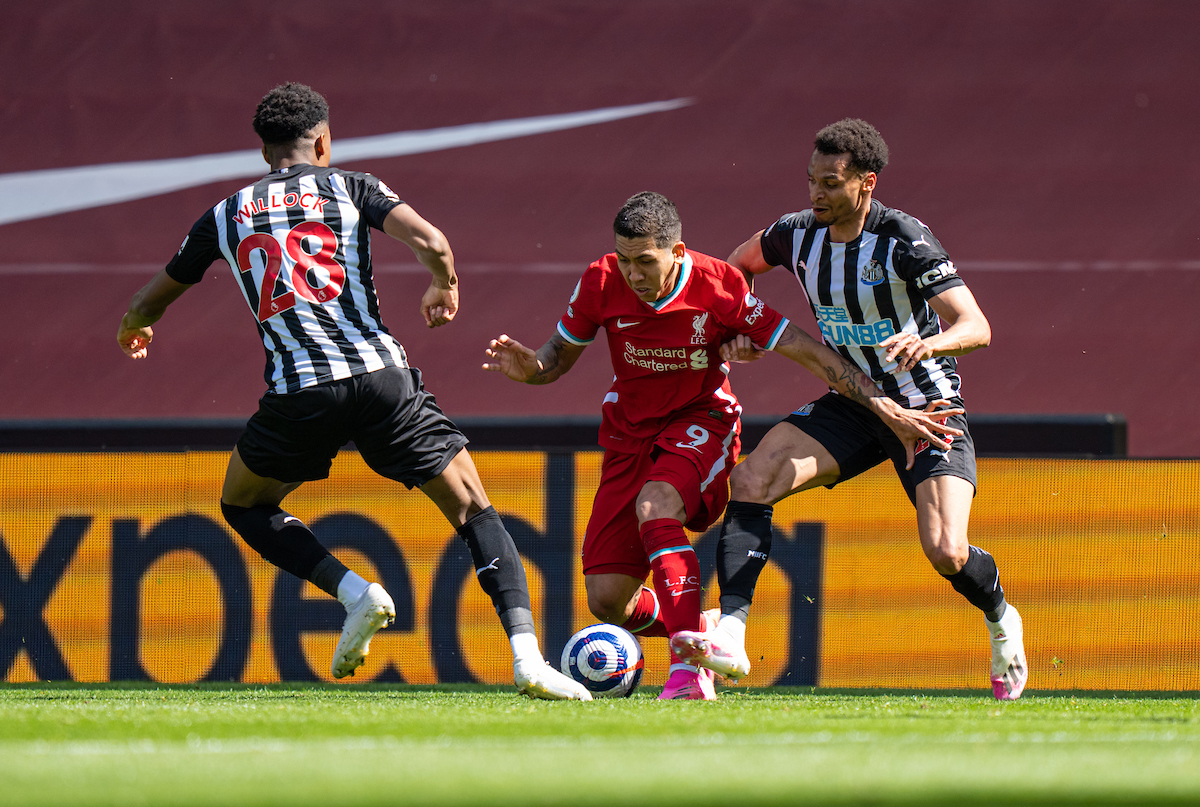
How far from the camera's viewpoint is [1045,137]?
31.5 feet

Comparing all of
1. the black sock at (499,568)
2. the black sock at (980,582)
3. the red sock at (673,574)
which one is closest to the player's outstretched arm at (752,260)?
the red sock at (673,574)

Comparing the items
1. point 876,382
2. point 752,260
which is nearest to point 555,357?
point 752,260

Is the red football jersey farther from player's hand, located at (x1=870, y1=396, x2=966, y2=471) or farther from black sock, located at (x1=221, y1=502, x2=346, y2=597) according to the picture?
black sock, located at (x1=221, y1=502, x2=346, y2=597)

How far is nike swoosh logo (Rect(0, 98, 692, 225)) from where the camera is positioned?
9641mm

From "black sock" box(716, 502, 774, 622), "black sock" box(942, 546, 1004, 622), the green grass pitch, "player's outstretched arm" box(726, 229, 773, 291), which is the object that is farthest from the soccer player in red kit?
the green grass pitch

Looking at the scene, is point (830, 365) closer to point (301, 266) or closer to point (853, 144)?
point (853, 144)

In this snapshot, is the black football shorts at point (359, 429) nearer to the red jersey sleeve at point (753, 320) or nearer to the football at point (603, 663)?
the football at point (603, 663)

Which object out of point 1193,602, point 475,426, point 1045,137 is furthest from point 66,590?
point 1045,137

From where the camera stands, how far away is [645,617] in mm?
5117

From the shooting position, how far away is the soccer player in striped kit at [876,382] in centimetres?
450

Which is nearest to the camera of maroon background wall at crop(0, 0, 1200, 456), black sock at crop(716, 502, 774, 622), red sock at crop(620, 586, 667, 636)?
black sock at crop(716, 502, 774, 622)

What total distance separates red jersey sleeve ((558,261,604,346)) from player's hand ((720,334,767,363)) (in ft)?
1.80

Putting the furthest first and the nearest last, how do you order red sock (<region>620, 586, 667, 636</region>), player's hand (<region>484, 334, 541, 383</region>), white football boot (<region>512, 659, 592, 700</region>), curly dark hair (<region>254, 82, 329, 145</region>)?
red sock (<region>620, 586, 667, 636</region>) < player's hand (<region>484, 334, 541, 383</region>) < curly dark hair (<region>254, 82, 329, 145</region>) < white football boot (<region>512, 659, 592, 700</region>)

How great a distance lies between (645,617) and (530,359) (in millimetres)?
1203
